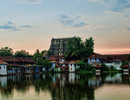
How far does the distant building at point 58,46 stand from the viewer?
430 ft

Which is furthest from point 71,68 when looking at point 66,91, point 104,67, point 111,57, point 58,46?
point 58,46

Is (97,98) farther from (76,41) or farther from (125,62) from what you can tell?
(76,41)

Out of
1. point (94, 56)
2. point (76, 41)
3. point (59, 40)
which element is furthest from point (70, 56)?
point (59, 40)

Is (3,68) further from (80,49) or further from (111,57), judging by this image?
(111,57)

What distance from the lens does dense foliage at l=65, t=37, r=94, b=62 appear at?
75.1 m

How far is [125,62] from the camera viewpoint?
66.2 m

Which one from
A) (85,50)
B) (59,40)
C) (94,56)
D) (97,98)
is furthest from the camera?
(59,40)

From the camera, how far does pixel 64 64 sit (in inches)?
2968

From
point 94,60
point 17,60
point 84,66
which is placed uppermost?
point 17,60

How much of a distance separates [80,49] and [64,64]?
795 centimetres

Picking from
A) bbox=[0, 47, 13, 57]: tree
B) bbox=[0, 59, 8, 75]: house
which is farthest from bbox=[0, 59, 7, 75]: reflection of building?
bbox=[0, 47, 13, 57]: tree

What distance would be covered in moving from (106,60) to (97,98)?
5749 centimetres

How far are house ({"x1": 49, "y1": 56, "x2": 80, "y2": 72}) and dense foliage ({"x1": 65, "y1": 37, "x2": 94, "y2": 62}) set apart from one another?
265 cm

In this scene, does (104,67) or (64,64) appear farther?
(64,64)
